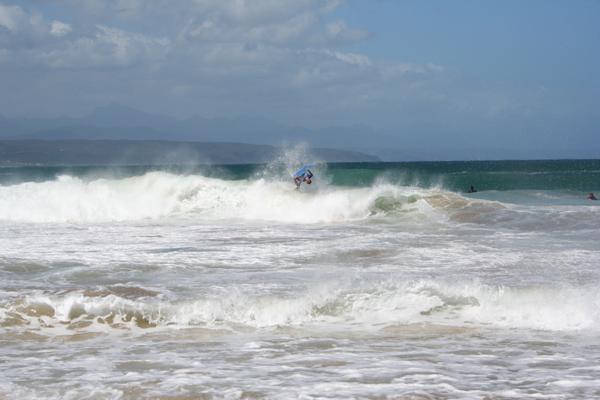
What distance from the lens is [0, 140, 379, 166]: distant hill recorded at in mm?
137250

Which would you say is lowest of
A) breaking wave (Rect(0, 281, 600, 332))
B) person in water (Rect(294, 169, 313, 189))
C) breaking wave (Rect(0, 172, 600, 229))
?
breaking wave (Rect(0, 281, 600, 332))

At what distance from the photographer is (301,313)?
10.1 meters

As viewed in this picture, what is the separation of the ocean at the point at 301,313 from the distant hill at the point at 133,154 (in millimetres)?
113133

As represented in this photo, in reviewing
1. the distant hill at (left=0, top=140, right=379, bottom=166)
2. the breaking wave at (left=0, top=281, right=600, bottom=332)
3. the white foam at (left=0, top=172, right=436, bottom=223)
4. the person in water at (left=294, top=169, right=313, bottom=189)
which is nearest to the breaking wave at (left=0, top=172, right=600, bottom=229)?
the white foam at (left=0, top=172, right=436, bottom=223)

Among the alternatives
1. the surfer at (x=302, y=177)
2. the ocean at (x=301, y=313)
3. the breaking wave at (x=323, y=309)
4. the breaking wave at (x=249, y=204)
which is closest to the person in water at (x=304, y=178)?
the surfer at (x=302, y=177)

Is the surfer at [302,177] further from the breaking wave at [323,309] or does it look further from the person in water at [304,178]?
the breaking wave at [323,309]

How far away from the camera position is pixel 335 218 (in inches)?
1004

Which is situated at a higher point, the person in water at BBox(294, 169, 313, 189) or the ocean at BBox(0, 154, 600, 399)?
the person in water at BBox(294, 169, 313, 189)

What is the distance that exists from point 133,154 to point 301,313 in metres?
150

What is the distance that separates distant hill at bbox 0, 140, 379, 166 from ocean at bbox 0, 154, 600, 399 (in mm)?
113133

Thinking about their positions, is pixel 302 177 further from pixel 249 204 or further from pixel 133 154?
pixel 133 154

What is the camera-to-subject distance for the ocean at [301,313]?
6723mm

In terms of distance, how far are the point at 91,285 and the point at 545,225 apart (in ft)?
46.7

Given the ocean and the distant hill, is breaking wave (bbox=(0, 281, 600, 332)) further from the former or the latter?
the distant hill
